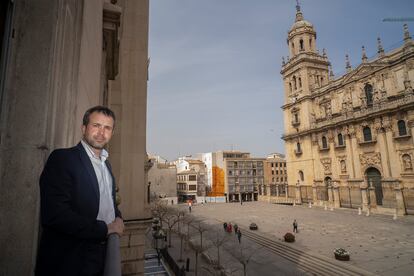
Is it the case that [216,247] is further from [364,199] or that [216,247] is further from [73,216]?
[364,199]

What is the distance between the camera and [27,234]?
1.43 metres

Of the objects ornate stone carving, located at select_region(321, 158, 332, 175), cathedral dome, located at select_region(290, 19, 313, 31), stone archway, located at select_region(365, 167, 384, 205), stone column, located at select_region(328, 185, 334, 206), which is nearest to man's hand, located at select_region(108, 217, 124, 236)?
stone archway, located at select_region(365, 167, 384, 205)

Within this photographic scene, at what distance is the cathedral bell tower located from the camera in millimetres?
44125

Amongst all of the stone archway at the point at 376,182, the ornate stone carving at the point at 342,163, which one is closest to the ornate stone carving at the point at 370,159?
the stone archway at the point at 376,182

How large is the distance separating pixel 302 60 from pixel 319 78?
492 centimetres

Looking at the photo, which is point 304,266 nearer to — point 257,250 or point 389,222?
point 257,250

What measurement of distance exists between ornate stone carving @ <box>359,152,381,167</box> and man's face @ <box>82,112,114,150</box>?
39361 mm

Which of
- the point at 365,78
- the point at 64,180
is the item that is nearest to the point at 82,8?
the point at 64,180

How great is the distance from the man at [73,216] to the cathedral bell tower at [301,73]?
46.2 metres

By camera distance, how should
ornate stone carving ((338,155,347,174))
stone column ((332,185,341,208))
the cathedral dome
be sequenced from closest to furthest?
stone column ((332,185,341,208)), ornate stone carving ((338,155,347,174)), the cathedral dome

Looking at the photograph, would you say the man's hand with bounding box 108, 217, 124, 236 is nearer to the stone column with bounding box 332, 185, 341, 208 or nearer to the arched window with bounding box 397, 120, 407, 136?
the arched window with bounding box 397, 120, 407, 136

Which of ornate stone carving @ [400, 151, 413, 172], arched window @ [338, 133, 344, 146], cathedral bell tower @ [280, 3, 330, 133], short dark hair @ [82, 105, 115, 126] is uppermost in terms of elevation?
cathedral bell tower @ [280, 3, 330, 133]

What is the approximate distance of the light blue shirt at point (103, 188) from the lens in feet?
5.08

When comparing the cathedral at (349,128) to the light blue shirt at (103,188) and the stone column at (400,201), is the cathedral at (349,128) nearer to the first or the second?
the stone column at (400,201)
